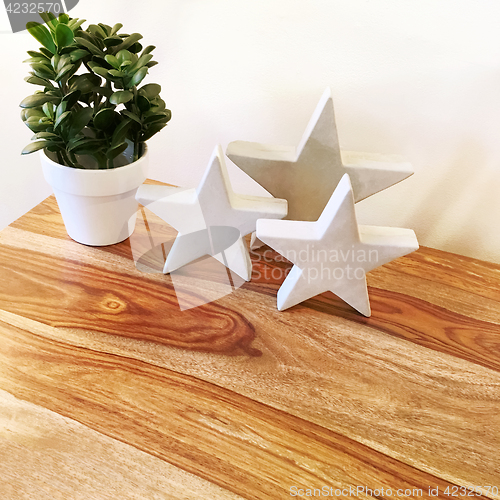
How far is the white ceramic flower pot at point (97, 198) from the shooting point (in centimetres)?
57

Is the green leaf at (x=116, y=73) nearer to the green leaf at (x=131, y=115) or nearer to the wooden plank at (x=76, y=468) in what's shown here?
the green leaf at (x=131, y=115)

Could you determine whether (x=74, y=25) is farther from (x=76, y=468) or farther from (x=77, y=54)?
(x=76, y=468)

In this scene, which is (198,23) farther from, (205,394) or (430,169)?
(205,394)

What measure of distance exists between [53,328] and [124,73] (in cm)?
31

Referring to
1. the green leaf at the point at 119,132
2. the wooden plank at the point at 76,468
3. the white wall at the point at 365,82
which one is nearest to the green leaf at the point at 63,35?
the green leaf at the point at 119,132

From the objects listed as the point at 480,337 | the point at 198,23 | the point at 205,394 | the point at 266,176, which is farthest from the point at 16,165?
the point at 480,337

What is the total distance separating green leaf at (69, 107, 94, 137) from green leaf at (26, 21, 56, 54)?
0.08m

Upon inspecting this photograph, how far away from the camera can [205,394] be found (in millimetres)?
477

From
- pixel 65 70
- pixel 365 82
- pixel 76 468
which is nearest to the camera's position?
pixel 76 468

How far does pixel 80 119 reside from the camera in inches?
20.8

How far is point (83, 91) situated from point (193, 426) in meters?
0.41

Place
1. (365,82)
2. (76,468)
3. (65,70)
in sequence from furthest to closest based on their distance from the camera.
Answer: (365,82) < (65,70) < (76,468)

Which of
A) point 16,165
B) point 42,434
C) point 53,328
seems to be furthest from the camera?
point 16,165

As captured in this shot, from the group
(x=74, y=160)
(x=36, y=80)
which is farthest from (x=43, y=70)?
(x=74, y=160)
